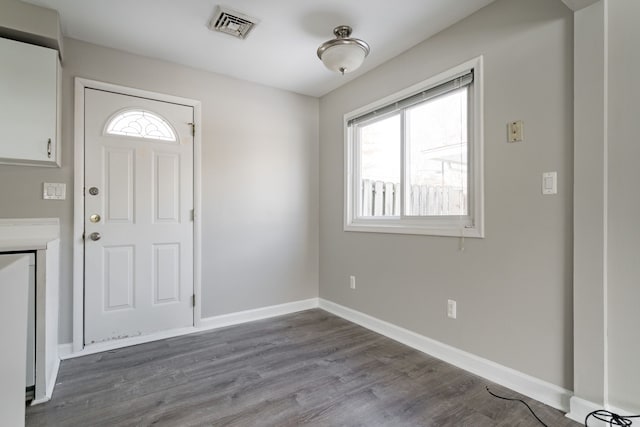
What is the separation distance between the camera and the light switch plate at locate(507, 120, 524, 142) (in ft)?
6.33

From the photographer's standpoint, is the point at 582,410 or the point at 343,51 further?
the point at 343,51

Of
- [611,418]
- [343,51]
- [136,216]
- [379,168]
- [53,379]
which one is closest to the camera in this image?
[611,418]

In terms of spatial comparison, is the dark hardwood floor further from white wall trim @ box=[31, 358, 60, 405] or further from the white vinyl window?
the white vinyl window

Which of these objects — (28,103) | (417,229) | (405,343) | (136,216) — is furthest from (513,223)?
(28,103)

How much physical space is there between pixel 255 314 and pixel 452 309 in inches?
77.6

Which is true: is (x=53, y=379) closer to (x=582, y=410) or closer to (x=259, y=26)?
(x=259, y=26)

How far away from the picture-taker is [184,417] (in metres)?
1.69

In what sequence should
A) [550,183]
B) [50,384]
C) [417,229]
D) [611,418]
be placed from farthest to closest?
→ [417,229]
[50,384]
[550,183]
[611,418]

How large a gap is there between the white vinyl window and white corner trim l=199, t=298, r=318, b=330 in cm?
112

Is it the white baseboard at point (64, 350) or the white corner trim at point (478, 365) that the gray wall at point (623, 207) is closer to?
the white corner trim at point (478, 365)

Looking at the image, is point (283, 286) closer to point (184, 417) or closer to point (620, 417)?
point (184, 417)

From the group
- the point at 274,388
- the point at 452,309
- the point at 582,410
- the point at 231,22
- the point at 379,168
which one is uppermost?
the point at 231,22

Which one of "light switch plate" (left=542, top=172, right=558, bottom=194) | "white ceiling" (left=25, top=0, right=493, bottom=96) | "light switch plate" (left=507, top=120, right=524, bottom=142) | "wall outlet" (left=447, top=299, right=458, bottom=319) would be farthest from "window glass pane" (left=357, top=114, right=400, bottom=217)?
"light switch plate" (left=542, top=172, right=558, bottom=194)

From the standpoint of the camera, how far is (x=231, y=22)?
229cm
